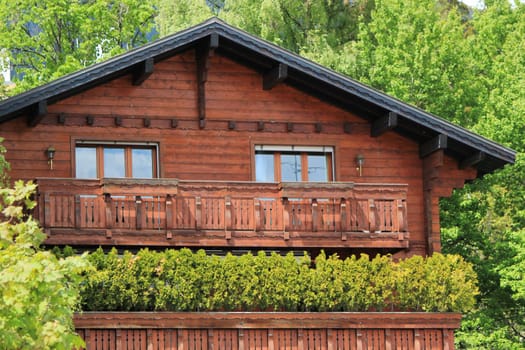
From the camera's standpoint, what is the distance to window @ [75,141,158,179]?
104ft

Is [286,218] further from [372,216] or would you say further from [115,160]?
[115,160]

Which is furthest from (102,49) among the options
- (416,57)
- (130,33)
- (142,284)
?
(142,284)

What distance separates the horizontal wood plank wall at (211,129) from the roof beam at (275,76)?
0.19 meters

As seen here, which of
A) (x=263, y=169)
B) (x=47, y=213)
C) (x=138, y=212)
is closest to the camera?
(x=47, y=213)

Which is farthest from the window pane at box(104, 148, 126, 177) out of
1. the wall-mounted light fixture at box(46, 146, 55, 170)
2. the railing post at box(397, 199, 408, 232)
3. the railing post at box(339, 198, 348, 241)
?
the railing post at box(397, 199, 408, 232)

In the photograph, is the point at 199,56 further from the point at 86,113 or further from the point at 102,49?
the point at 102,49

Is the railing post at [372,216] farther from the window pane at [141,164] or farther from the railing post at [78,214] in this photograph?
the railing post at [78,214]

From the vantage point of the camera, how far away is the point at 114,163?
3197 cm

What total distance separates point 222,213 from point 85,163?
3411 millimetres

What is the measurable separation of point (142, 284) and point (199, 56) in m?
6.38

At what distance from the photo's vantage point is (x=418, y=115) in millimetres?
31750

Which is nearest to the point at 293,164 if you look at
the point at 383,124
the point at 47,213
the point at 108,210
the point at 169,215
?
the point at 383,124

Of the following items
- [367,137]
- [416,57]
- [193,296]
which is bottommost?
[193,296]

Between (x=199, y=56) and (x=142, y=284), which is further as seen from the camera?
(x=199, y=56)
